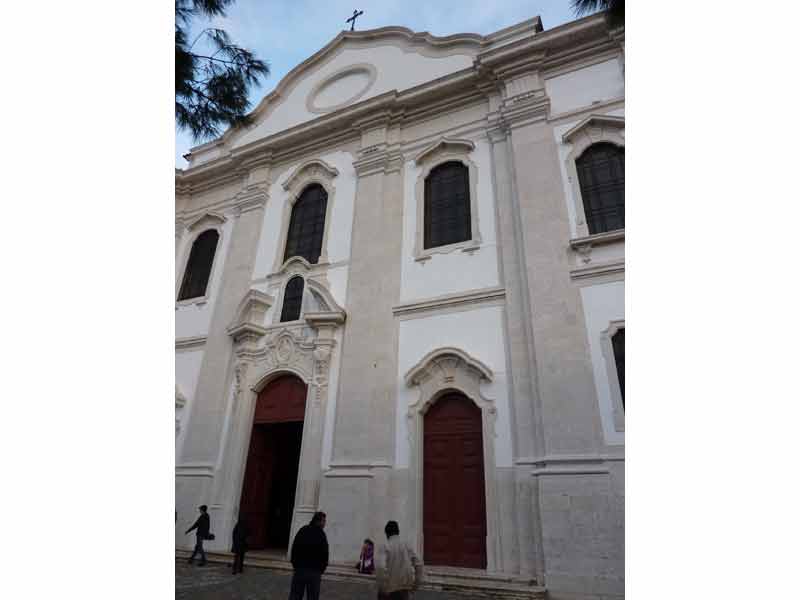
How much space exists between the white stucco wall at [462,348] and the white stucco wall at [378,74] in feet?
22.0

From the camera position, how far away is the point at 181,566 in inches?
321

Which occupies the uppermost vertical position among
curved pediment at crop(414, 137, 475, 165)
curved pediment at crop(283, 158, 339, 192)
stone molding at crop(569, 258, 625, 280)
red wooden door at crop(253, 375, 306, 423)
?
curved pediment at crop(283, 158, 339, 192)

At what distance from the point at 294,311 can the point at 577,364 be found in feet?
19.8

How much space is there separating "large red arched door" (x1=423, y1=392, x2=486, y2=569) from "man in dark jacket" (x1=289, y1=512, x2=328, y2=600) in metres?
3.45

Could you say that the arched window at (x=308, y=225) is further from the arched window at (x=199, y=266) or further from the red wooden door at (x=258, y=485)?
the red wooden door at (x=258, y=485)

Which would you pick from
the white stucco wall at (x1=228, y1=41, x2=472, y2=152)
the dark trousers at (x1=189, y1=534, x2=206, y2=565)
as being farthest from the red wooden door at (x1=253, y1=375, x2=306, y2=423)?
the white stucco wall at (x1=228, y1=41, x2=472, y2=152)

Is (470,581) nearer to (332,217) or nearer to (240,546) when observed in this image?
(240,546)

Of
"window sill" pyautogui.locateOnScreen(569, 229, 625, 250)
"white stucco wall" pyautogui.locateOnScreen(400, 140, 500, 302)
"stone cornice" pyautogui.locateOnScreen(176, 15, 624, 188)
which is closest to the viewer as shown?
"window sill" pyautogui.locateOnScreen(569, 229, 625, 250)

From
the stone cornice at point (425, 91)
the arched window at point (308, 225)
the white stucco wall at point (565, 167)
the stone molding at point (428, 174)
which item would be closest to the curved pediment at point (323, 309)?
the arched window at point (308, 225)

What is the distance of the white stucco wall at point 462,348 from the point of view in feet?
25.5

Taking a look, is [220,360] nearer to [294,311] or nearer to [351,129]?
[294,311]

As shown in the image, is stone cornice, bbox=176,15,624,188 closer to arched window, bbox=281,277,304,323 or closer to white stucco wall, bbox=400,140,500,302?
white stucco wall, bbox=400,140,500,302

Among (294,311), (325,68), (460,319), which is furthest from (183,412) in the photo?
(325,68)

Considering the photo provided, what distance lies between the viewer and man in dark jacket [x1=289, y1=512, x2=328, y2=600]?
454 cm
